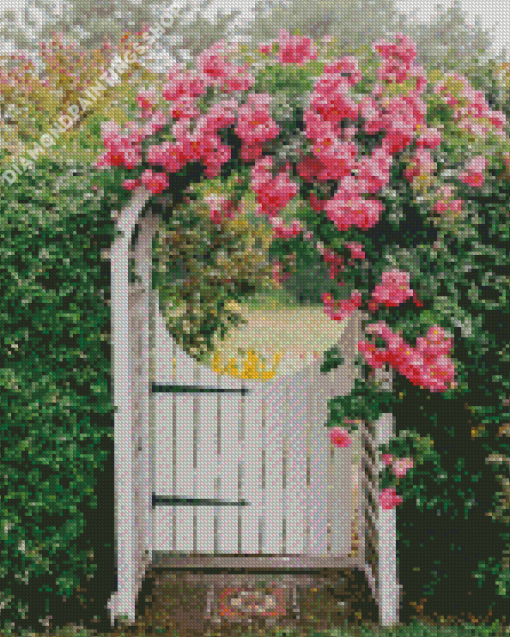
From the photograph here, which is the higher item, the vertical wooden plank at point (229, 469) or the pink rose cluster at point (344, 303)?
the pink rose cluster at point (344, 303)

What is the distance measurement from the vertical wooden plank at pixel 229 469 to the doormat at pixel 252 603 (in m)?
0.34

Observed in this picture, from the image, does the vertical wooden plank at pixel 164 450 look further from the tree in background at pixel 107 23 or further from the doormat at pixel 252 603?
the tree in background at pixel 107 23

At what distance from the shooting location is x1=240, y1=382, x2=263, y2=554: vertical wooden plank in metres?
4.20

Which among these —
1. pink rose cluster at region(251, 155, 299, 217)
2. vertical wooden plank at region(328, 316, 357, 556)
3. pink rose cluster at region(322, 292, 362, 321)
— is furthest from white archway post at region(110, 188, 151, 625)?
vertical wooden plank at region(328, 316, 357, 556)

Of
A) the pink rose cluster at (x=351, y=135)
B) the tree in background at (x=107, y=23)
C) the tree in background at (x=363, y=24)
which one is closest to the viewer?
the pink rose cluster at (x=351, y=135)

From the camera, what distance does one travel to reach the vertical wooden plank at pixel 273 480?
4203mm

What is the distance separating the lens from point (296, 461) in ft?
13.7

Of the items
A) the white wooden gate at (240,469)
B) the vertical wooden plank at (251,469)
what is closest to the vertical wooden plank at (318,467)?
the white wooden gate at (240,469)

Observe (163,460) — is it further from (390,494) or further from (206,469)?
(390,494)

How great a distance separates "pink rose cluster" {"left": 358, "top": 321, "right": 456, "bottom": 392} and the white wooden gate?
3.10 ft

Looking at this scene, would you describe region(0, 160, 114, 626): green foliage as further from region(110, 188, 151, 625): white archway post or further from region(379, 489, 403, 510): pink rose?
region(379, 489, 403, 510): pink rose

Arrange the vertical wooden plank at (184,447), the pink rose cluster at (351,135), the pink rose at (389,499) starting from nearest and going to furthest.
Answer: the pink rose cluster at (351,135), the pink rose at (389,499), the vertical wooden plank at (184,447)

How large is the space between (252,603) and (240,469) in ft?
2.43

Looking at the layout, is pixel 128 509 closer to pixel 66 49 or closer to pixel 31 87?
pixel 31 87
